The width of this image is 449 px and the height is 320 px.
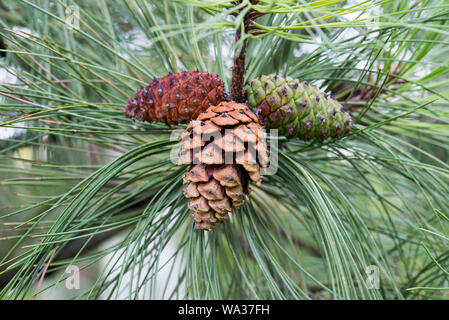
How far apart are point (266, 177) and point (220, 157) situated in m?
0.28

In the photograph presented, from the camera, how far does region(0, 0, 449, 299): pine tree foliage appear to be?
0.47 metres

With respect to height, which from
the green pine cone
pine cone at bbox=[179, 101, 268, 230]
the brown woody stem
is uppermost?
the brown woody stem

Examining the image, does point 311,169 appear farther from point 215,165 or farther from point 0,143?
point 0,143

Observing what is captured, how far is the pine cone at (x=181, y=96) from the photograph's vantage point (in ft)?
1.74

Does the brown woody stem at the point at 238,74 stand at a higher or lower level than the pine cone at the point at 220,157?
higher

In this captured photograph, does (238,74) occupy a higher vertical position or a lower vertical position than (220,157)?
higher

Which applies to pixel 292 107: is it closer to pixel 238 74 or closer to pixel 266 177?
pixel 238 74

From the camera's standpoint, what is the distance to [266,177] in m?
0.74

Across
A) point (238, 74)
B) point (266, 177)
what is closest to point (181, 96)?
point (238, 74)

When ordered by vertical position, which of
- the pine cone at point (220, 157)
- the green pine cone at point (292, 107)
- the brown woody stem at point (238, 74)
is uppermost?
the brown woody stem at point (238, 74)

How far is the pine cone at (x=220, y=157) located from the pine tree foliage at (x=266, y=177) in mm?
81

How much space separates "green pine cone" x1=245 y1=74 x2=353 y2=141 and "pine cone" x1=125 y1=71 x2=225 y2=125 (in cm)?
6
